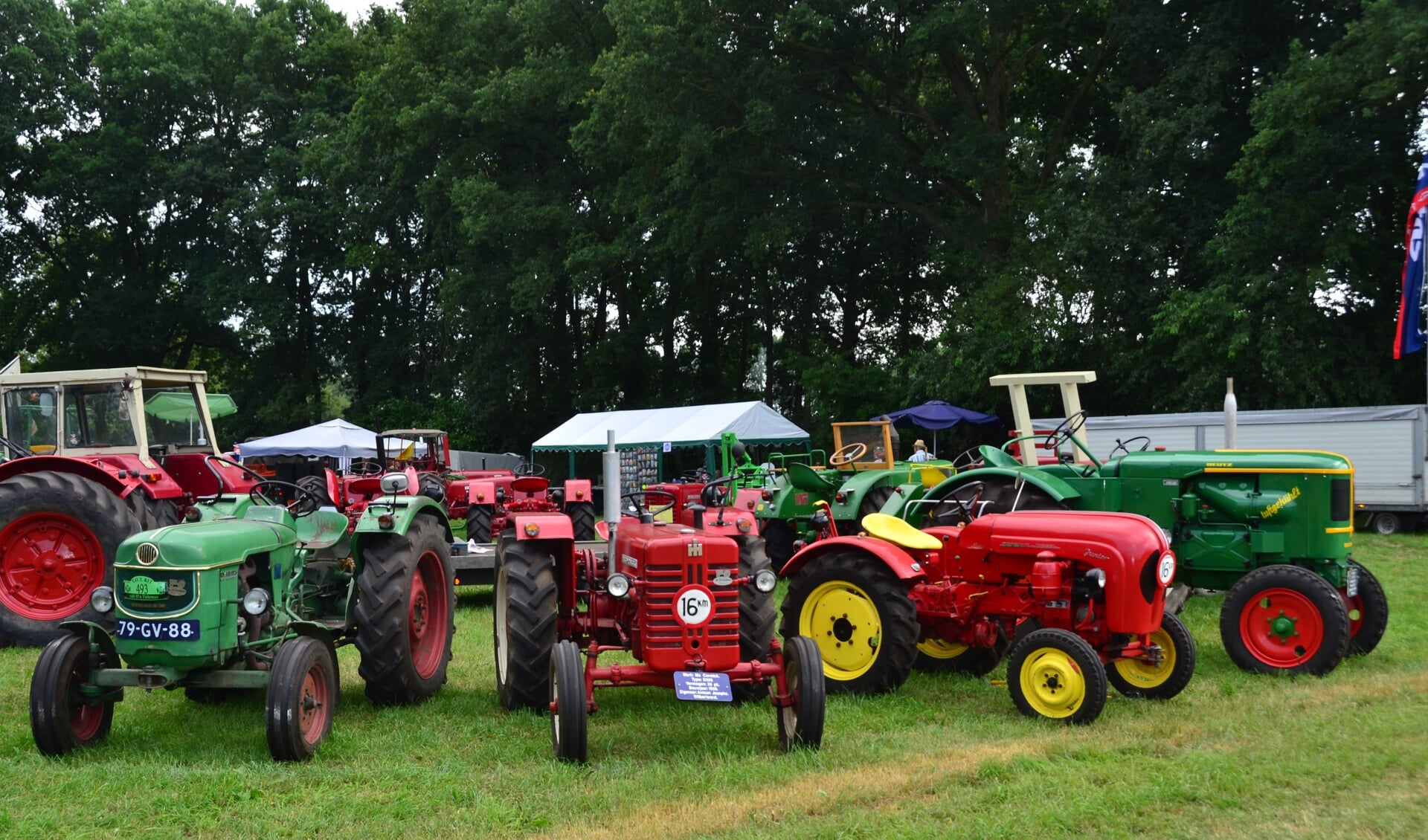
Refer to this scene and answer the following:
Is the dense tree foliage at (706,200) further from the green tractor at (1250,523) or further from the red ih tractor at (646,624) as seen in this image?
the red ih tractor at (646,624)

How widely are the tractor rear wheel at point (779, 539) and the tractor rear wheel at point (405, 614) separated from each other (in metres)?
5.18

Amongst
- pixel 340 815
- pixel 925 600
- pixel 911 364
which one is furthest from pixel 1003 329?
pixel 340 815

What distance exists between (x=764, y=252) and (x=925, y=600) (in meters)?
16.4

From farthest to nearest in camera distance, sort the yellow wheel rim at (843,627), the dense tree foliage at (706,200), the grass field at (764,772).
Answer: the dense tree foliage at (706,200) < the yellow wheel rim at (843,627) < the grass field at (764,772)

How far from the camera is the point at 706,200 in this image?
2323 centimetres

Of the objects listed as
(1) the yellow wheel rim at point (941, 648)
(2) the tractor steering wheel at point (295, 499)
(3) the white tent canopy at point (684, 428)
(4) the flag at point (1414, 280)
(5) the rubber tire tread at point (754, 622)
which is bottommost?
(1) the yellow wheel rim at point (941, 648)

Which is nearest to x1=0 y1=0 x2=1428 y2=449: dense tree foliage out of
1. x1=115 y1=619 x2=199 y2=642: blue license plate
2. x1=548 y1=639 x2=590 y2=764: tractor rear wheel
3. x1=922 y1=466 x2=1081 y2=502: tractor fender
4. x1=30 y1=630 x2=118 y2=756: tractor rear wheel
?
x1=922 y1=466 x2=1081 y2=502: tractor fender

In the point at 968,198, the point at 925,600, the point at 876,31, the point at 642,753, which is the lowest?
the point at 642,753

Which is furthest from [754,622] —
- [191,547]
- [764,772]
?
[191,547]

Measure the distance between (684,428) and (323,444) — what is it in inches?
328

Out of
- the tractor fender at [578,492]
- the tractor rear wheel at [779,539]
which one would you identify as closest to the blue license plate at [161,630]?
the tractor fender at [578,492]

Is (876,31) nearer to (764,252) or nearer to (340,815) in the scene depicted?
(764,252)

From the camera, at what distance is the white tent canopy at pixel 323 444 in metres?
23.6

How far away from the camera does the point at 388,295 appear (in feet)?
114
